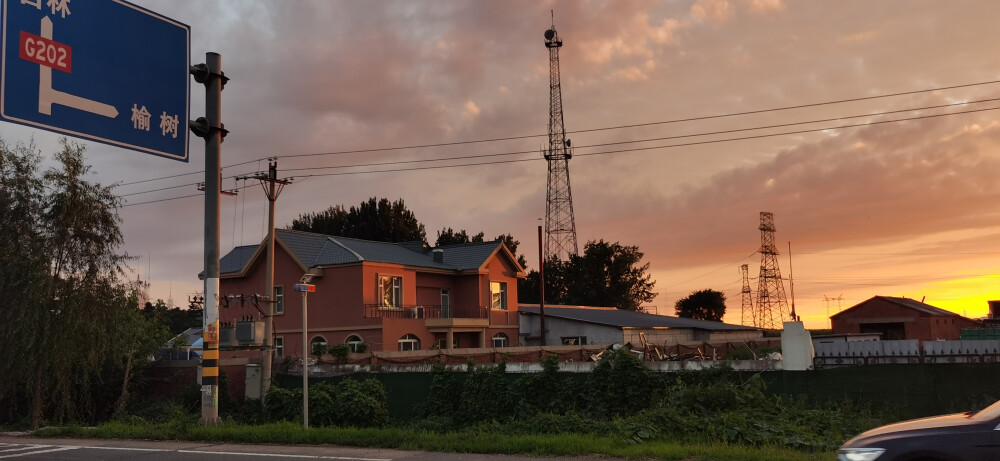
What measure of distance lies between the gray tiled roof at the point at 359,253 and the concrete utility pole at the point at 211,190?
23238mm

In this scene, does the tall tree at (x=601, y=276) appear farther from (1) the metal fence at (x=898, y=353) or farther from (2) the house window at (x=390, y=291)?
(1) the metal fence at (x=898, y=353)

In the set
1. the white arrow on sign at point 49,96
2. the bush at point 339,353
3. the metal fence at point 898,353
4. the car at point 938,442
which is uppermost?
the white arrow on sign at point 49,96

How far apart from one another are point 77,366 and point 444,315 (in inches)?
962

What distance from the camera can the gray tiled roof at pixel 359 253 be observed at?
138 feet

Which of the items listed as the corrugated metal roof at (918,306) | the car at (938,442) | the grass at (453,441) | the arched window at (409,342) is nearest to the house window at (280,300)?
the arched window at (409,342)

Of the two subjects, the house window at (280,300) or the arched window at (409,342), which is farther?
the house window at (280,300)

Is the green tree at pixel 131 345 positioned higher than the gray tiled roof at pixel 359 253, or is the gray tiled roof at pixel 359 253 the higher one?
the gray tiled roof at pixel 359 253

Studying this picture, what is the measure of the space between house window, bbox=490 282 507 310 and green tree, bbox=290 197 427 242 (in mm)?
31902

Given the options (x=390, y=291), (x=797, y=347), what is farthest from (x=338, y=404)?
(x=390, y=291)

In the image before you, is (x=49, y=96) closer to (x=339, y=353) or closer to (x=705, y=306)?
(x=339, y=353)

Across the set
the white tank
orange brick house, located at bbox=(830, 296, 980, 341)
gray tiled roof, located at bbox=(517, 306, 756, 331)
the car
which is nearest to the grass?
the car

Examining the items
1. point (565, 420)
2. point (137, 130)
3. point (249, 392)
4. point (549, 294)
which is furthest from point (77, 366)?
point (549, 294)

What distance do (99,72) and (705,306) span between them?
324 feet

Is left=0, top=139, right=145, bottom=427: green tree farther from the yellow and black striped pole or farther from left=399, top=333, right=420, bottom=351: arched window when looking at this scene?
left=399, top=333, right=420, bottom=351: arched window
